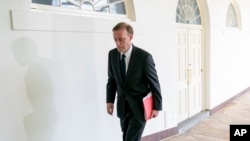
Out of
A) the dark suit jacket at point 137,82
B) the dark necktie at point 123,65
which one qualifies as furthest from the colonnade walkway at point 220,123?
the dark necktie at point 123,65

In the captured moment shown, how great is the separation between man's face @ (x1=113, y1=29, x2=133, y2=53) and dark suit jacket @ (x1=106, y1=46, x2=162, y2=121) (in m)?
0.08

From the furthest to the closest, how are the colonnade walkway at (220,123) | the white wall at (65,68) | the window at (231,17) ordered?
the window at (231,17), the colonnade walkway at (220,123), the white wall at (65,68)

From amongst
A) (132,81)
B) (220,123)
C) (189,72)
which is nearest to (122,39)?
(132,81)

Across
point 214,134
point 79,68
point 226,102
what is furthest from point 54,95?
point 226,102

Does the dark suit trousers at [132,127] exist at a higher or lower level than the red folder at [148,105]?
lower

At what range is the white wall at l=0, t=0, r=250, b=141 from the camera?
1890mm

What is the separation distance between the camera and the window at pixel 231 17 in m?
5.77

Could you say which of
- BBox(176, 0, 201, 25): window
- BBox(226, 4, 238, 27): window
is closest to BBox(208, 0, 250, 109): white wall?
BBox(226, 4, 238, 27): window

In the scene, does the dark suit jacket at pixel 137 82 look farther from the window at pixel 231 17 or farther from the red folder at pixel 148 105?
the window at pixel 231 17

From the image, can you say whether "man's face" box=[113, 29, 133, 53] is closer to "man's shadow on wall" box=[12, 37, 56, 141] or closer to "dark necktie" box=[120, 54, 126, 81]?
"dark necktie" box=[120, 54, 126, 81]

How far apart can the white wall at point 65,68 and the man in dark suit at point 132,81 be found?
0.56 m

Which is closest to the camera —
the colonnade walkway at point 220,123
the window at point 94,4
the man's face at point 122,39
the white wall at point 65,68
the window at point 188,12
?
the man's face at point 122,39

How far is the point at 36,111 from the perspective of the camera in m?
2.07

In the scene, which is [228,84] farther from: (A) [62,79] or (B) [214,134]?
(A) [62,79]
